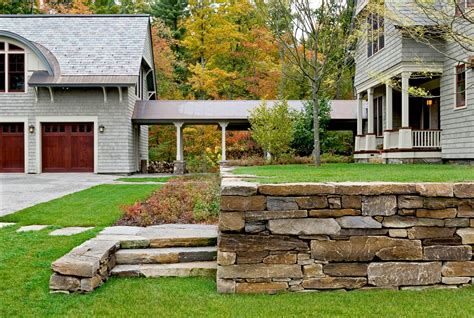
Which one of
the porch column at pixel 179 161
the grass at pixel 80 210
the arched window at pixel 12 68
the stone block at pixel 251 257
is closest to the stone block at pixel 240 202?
the stone block at pixel 251 257

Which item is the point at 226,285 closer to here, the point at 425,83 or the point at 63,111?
the point at 425,83

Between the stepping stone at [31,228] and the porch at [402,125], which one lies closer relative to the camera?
the stepping stone at [31,228]

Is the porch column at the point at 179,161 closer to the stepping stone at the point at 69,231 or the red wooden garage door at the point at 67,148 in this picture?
the red wooden garage door at the point at 67,148

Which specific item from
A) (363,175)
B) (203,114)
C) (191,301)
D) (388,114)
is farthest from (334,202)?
(203,114)

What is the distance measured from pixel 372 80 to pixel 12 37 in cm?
1426

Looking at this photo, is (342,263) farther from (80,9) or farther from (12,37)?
(80,9)

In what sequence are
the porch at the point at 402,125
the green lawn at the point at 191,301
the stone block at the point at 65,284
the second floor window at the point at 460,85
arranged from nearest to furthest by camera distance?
the green lawn at the point at 191,301 < the stone block at the point at 65,284 < the second floor window at the point at 460,85 < the porch at the point at 402,125

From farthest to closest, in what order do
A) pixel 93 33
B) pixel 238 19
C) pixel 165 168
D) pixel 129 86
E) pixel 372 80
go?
pixel 238 19 → pixel 165 168 → pixel 93 33 → pixel 129 86 → pixel 372 80

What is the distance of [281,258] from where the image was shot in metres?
4.21

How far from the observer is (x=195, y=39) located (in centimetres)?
Result: 2592

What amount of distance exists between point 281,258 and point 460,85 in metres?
11.0

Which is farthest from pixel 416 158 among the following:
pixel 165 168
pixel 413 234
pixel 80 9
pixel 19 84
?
pixel 80 9

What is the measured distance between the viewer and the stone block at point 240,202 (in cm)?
416

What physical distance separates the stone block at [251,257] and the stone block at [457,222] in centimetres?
172
